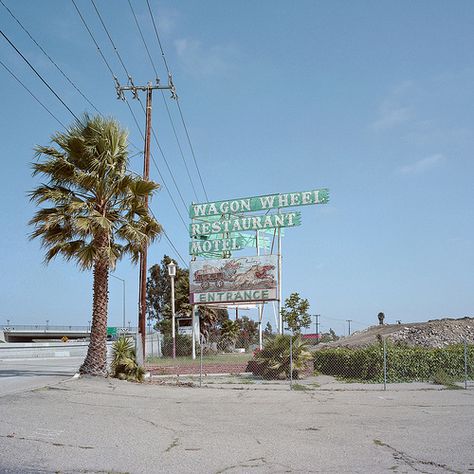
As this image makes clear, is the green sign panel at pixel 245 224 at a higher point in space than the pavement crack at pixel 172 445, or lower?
higher

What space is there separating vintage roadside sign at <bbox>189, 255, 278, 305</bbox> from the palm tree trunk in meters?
13.7

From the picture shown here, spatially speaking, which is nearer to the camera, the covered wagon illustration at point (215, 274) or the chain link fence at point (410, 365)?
the chain link fence at point (410, 365)

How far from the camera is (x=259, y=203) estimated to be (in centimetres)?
3250

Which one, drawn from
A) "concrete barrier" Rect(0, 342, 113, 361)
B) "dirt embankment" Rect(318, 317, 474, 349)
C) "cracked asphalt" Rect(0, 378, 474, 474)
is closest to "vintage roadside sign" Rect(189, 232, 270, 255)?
"concrete barrier" Rect(0, 342, 113, 361)

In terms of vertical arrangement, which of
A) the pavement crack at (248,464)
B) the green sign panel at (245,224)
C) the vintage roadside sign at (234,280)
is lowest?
the pavement crack at (248,464)

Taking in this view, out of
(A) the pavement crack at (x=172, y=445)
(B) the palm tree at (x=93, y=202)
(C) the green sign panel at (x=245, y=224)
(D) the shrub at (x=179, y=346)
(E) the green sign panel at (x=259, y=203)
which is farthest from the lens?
(D) the shrub at (x=179, y=346)

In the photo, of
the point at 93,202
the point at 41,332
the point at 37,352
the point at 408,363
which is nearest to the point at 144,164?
the point at 93,202

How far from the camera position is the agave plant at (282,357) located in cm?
2023

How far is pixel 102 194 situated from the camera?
18266mm

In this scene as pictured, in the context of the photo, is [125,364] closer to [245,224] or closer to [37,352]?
[245,224]

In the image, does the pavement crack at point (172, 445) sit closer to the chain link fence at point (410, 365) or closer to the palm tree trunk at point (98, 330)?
the palm tree trunk at point (98, 330)

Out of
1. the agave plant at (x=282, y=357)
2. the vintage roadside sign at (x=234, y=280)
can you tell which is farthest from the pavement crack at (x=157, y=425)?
the vintage roadside sign at (x=234, y=280)

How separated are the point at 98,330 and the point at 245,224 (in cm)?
1656

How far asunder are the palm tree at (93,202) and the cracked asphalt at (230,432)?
3.93m
